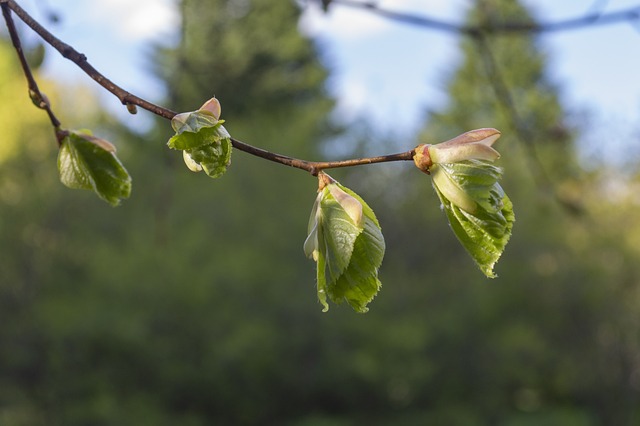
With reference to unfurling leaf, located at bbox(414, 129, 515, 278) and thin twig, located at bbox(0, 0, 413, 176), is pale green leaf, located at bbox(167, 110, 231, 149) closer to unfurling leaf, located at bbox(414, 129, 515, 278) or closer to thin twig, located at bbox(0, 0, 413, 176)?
thin twig, located at bbox(0, 0, 413, 176)

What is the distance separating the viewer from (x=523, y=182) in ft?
35.5

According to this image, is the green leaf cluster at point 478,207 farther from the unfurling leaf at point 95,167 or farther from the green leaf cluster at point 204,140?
the unfurling leaf at point 95,167

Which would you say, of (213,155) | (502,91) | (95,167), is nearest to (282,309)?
(502,91)

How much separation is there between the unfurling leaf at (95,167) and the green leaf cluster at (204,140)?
0.11 metres

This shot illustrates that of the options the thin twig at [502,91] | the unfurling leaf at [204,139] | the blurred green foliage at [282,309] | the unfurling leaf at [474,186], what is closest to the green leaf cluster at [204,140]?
the unfurling leaf at [204,139]

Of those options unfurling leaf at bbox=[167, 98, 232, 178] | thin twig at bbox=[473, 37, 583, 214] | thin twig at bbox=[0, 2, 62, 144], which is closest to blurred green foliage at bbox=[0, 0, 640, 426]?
Result: thin twig at bbox=[473, 37, 583, 214]

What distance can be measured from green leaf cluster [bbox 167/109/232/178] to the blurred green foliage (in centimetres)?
818

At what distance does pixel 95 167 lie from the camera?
0.54 meters

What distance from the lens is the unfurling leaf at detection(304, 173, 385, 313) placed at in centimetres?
42

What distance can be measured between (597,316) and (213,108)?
10.5 metres

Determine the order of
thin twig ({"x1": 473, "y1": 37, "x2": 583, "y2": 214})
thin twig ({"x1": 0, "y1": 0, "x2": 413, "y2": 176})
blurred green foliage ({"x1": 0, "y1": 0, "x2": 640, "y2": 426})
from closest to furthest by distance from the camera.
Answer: thin twig ({"x1": 0, "y1": 0, "x2": 413, "y2": 176}) → thin twig ({"x1": 473, "y1": 37, "x2": 583, "y2": 214}) → blurred green foliage ({"x1": 0, "y1": 0, "x2": 640, "y2": 426})

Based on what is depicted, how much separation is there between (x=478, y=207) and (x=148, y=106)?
179 mm

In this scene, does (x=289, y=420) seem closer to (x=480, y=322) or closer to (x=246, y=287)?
(x=246, y=287)

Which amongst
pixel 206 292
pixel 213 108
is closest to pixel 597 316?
pixel 206 292
